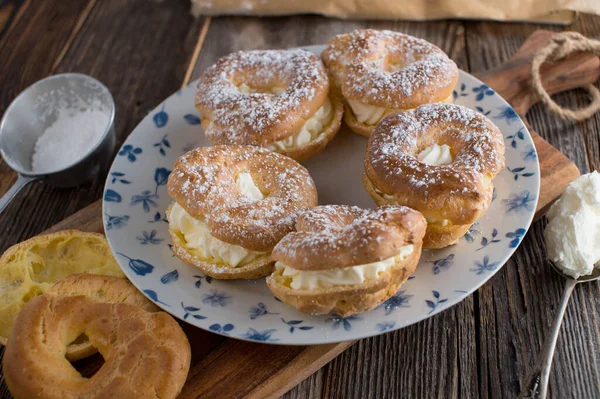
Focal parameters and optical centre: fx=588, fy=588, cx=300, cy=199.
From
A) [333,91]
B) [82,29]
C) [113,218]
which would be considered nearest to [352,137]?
[333,91]

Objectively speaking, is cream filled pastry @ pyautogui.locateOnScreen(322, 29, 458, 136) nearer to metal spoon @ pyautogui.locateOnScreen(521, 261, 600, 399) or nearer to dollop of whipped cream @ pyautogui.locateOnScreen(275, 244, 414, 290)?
dollop of whipped cream @ pyautogui.locateOnScreen(275, 244, 414, 290)

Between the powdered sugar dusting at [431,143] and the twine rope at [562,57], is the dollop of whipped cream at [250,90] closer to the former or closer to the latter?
the powdered sugar dusting at [431,143]

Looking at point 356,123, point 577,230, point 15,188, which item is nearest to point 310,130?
point 356,123

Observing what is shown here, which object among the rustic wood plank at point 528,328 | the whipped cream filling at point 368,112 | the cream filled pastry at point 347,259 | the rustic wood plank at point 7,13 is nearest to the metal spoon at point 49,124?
the rustic wood plank at point 7,13

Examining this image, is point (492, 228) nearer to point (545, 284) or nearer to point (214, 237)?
point (545, 284)

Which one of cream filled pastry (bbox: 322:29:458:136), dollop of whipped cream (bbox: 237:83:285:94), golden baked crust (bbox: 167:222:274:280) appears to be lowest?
golden baked crust (bbox: 167:222:274:280)

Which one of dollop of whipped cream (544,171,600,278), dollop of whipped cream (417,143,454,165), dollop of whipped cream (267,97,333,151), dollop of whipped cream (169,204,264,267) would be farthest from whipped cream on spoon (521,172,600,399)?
dollop of whipped cream (169,204,264,267)

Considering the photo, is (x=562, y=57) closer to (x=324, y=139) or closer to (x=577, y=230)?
(x=577, y=230)
